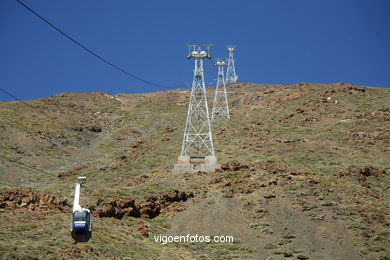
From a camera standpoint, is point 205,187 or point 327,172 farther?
point 327,172

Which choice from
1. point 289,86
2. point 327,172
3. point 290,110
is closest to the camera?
point 327,172

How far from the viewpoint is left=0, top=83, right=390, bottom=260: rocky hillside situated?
34188 mm

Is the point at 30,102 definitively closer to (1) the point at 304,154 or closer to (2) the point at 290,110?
(2) the point at 290,110

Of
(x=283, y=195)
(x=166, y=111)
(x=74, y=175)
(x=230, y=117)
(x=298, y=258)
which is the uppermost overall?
(x=166, y=111)

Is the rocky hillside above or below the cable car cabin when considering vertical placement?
above

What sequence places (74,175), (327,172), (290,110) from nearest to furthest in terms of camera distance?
(327,172) < (74,175) < (290,110)

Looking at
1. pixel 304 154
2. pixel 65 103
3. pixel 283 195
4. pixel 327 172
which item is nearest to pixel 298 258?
pixel 283 195

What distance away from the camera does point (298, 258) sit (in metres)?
33.5

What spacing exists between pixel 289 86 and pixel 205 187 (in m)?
62.2

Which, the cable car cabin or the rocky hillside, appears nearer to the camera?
the cable car cabin

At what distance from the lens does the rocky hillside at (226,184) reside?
112 ft

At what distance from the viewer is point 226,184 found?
46031 millimetres

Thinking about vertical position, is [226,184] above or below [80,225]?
above

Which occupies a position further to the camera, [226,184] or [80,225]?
[226,184]
